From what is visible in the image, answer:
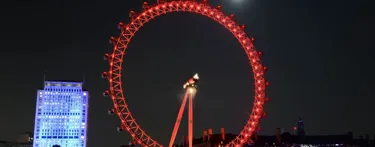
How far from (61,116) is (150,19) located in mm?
77900

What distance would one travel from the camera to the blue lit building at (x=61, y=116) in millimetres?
110375

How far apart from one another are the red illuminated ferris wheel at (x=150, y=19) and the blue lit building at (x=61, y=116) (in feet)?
249

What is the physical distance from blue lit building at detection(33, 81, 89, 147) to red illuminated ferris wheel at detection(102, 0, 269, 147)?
249ft

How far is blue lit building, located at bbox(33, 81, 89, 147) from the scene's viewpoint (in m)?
110

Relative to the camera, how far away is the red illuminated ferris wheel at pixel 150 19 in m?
37.7

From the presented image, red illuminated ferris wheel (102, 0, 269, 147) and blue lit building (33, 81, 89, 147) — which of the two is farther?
blue lit building (33, 81, 89, 147)

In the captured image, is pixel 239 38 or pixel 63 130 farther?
pixel 63 130

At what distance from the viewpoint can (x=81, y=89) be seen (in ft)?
376

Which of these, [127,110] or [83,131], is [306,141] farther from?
[127,110]

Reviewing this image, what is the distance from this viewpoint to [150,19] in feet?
131

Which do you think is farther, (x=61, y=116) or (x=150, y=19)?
Answer: (x=61, y=116)

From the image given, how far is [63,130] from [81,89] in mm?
10516

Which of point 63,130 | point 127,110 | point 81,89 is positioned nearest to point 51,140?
point 63,130

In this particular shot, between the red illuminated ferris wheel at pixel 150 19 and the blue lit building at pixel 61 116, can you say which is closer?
the red illuminated ferris wheel at pixel 150 19
